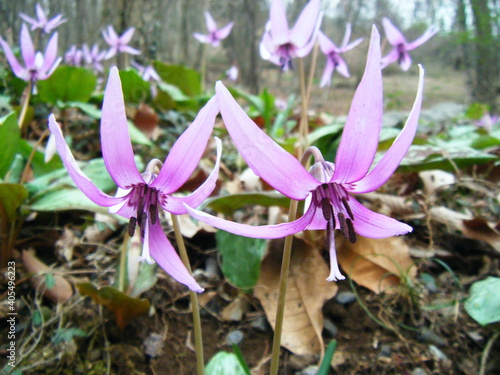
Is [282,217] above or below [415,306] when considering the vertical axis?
above

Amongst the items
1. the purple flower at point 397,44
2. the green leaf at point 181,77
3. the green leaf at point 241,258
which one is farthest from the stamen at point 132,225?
the green leaf at point 181,77

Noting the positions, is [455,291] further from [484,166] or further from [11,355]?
[11,355]

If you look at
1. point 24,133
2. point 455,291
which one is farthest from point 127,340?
point 24,133

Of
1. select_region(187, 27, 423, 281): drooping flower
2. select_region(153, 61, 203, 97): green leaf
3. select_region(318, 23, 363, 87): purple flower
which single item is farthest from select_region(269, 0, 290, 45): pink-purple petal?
select_region(153, 61, 203, 97): green leaf

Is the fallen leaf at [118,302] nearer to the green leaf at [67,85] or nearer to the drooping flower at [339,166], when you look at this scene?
the drooping flower at [339,166]

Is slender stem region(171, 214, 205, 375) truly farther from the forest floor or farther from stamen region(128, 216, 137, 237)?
the forest floor

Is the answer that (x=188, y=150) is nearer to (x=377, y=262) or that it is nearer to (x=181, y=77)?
(x=377, y=262)
